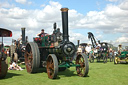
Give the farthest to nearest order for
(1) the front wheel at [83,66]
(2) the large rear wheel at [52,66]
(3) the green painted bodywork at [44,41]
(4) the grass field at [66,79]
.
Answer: (3) the green painted bodywork at [44,41]
(1) the front wheel at [83,66]
(2) the large rear wheel at [52,66]
(4) the grass field at [66,79]

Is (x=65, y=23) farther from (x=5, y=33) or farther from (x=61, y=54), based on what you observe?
(x=5, y=33)

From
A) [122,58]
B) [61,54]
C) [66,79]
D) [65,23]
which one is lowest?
[66,79]

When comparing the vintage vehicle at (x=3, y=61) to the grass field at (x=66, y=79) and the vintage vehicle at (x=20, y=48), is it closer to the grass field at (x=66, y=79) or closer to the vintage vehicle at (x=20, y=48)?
the grass field at (x=66, y=79)

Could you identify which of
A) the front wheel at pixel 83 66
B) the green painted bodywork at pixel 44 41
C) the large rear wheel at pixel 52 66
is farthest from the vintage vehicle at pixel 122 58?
the large rear wheel at pixel 52 66

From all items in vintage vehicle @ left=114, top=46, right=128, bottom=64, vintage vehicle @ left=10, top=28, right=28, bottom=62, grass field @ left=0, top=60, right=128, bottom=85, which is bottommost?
grass field @ left=0, top=60, right=128, bottom=85

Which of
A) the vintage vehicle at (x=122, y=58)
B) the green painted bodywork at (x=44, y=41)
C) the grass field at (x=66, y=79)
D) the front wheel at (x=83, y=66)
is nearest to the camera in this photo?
the grass field at (x=66, y=79)

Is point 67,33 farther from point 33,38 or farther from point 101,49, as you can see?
point 101,49

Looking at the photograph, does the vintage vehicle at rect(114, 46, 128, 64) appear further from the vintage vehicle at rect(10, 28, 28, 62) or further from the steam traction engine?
the vintage vehicle at rect(10, 28, 28, 62)

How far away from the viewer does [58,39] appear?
764 cm

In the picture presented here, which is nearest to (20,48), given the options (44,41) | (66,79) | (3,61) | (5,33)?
(44,41)

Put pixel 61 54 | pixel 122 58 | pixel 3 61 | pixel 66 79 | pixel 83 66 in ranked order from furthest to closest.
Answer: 1. pixel 122 58
2. pixel 61 54
3. pixel 83 66
4. pixel 3 61
5. pixel 66 79

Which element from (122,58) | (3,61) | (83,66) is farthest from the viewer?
(122,58)

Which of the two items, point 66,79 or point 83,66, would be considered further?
point 83,66

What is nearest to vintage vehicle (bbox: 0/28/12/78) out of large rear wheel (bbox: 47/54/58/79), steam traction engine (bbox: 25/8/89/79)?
steam traction engine (bbox: 25/8/89/79)
